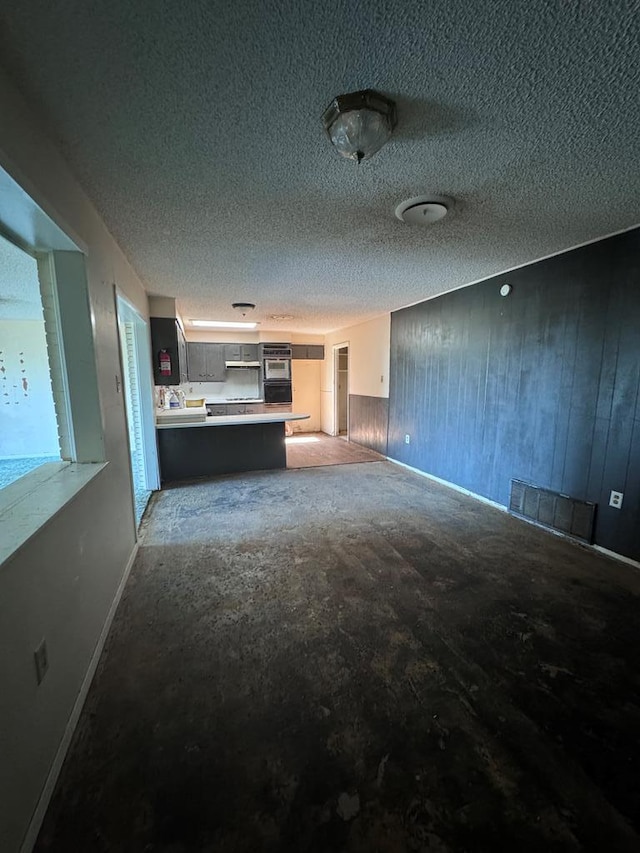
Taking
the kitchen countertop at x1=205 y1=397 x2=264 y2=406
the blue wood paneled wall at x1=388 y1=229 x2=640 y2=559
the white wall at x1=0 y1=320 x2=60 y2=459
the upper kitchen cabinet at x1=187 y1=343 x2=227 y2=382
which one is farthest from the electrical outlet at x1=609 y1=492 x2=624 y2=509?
the upper kitchen cabinet at x1=187 y1=343 x2=227 y2=382

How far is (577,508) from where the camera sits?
9.21ft

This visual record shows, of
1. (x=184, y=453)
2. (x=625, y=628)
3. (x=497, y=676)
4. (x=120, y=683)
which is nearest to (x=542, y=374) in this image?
(x=625, y=628)

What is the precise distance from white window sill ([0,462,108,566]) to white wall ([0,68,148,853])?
40 mm

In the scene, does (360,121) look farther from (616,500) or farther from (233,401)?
(233,401)

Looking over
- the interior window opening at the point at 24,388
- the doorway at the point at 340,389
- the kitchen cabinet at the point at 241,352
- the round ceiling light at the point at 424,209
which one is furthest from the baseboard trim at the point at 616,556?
the kitchen cabinet at the point at 241,352

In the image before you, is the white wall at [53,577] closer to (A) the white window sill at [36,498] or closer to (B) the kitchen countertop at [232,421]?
(A) the white window sill at [36,498]

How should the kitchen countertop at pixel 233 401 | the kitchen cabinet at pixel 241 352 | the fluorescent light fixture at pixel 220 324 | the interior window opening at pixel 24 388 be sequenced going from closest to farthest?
the interior window opening at pixel 24 388
the fluorescent light fixture at pixel 220 324
the kitchen countertop at pixel 233 401
the kitchen cabinet at pixel 241 352

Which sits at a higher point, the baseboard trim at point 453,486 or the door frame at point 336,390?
the door frame at point 336,390

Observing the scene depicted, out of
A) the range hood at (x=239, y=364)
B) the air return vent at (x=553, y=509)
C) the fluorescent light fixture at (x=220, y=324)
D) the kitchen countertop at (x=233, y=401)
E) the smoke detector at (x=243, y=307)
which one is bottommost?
the air return vent at (x=553, y=509)

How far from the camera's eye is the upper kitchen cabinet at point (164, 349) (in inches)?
164

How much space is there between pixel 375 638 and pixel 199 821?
995mm

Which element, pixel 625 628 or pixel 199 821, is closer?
pixel 199 821

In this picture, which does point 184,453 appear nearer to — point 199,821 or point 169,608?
point 169,608

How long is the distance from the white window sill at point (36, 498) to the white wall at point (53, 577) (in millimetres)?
40
